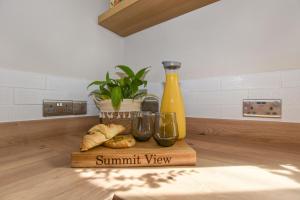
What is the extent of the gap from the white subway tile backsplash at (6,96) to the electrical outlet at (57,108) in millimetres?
140

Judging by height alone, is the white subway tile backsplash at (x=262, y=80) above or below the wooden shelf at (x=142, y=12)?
below

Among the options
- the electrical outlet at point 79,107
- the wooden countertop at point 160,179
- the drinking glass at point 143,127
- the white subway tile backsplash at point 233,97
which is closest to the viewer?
the wooden countertop at point 160,179

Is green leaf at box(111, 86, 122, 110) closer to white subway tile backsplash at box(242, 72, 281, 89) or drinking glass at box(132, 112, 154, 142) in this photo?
drinking glass at box(132, 112, 154, 142)

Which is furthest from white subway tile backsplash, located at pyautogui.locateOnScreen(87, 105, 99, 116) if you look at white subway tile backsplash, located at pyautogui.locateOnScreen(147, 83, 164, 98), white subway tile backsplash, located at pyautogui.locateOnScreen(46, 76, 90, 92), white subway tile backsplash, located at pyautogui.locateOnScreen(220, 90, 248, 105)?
white subway tile backsplash, located at pyautogui.locateOnScreen(220, 90, 248, 105)

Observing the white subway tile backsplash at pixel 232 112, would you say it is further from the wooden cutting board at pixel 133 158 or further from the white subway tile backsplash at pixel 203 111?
the wooden cutting board at pixel 133 158

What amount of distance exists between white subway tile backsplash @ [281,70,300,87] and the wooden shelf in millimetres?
540

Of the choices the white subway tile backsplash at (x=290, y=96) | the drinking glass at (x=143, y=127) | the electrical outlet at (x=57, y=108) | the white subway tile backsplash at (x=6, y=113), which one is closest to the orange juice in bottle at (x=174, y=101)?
the drinking glass at (x=143, y=127)

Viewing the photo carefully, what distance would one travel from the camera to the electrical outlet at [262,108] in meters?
0.77

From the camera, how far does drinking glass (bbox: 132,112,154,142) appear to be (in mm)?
646

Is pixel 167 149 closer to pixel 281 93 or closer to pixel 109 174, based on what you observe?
pixel 109 174

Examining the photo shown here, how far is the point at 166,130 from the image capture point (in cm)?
57

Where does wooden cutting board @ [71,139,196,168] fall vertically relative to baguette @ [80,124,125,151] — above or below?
below

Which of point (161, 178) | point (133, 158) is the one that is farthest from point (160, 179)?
point (133, 158)

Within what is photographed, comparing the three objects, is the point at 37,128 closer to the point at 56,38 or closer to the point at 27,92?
the point at 27,92
